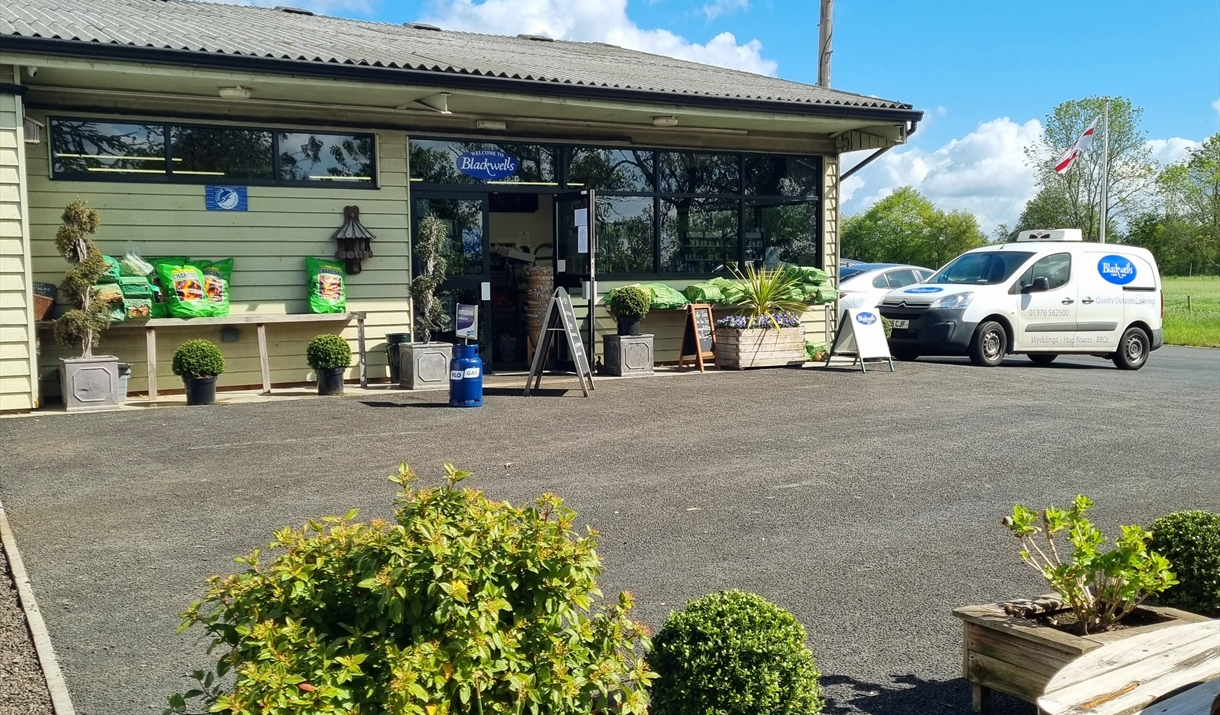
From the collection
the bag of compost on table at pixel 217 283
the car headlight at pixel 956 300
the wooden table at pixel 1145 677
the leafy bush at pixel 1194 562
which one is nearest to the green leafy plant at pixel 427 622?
the wooden table at pixel 1145 677

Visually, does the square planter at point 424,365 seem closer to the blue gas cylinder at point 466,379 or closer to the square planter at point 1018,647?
the blue gas cylinder at point 466,379

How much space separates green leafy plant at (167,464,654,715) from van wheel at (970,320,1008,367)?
13.4 meters

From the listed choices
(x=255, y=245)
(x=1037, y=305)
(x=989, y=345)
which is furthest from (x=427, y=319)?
(x=1037, y=305)

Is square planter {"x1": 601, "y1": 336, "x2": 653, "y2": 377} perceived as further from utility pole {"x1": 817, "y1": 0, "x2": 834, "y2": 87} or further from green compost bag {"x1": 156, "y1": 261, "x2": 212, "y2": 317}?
utility pole {"x1": 817, "y1": 0, "x2": 834, "y2": 87}

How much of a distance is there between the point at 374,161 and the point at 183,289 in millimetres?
2712

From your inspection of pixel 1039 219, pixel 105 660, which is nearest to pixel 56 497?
pixel 105 660

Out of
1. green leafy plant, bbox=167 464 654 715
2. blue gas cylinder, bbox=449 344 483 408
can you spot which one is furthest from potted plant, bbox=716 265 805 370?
green leafy plant, bbox=167 464 654 715

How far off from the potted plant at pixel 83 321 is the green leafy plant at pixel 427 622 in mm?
8439

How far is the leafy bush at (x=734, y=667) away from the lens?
309 cm

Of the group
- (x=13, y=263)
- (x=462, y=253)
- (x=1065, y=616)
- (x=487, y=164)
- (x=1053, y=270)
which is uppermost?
(x=487, y=164)

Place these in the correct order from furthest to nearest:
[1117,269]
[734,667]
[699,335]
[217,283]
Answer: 1. [1117,269]
2. [699,335]
3. [217,283]
4. [734,667]

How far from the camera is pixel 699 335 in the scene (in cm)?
1414

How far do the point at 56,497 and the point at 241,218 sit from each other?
5.70m

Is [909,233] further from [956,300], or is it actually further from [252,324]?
[252,324]
